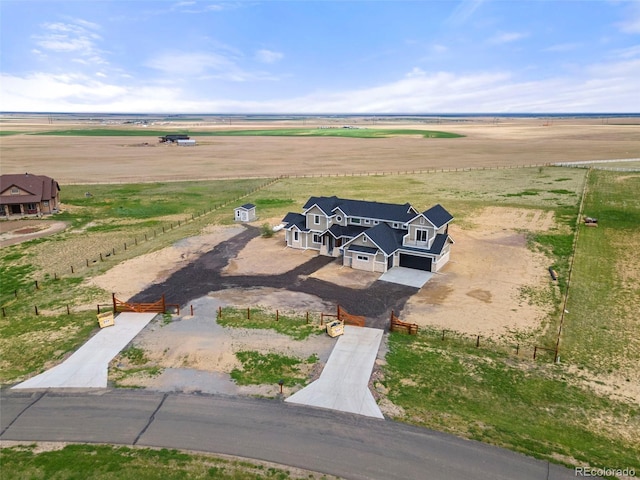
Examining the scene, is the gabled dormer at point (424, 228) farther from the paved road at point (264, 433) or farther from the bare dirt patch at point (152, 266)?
the paved road at point (264, 433)

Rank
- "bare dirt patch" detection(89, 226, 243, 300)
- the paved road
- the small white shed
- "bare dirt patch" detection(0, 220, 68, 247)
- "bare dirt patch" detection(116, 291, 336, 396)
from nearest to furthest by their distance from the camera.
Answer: the paved road
"bare dirt patch" detection(116, 291, 336, 396)
"bare dirt patch" detection(89, 226, 243, 300)
"bare dirt patch" detection(0, 220, 68, 247)
the small white shed

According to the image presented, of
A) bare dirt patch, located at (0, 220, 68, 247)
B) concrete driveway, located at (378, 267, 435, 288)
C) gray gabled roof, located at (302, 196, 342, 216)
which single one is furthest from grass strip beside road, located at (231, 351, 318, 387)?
bare dirt patch, located at (0, 220, 68, 247)

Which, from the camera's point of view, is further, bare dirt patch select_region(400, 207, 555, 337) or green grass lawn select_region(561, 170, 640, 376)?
bare dirt patch select_region(400, 207, 555, 337)

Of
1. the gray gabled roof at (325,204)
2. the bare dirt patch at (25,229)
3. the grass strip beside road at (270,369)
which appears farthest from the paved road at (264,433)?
the bare dirt patch at (25,229)

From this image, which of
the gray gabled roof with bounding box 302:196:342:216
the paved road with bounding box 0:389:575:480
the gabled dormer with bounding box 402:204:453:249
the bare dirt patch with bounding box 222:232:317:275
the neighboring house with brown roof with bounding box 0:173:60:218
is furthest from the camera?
the neighboring house with brown roof with bounding box 0:173:60:218

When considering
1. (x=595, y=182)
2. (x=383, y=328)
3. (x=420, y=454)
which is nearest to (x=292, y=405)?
(x=420, y=454)

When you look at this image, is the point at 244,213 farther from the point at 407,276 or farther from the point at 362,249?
the point at 407,276

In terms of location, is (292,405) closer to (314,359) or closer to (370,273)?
(314,359)
